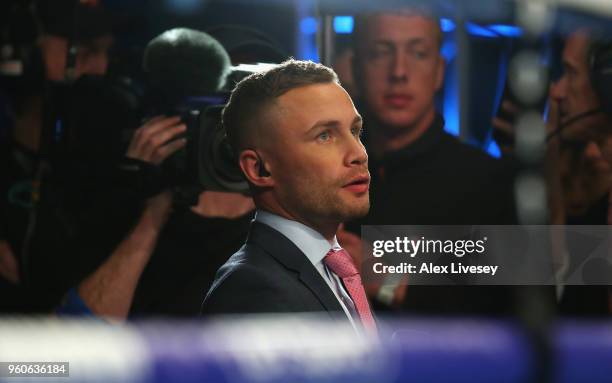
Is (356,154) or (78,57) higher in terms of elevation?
(78,57)

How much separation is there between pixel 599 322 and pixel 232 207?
97 cm

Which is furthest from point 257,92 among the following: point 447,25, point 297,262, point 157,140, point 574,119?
point 574,119

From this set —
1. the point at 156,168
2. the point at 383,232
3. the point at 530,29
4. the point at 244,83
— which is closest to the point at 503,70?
the point at 530,29

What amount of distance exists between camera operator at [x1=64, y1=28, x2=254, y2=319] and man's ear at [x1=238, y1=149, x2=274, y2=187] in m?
0.09

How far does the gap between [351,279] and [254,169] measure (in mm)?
337

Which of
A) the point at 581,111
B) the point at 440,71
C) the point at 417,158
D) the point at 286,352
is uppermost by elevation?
the point at 440,71

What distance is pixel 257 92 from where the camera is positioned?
6.11 feet

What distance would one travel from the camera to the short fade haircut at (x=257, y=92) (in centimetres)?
185

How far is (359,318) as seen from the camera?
1912 mm

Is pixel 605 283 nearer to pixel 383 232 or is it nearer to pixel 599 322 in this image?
pixel 599 322

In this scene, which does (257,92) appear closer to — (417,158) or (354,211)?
(354,211)

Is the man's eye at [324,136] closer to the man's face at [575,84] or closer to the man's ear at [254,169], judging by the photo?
the man's ear at [254,169]

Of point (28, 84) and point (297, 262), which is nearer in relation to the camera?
point (297, 262)

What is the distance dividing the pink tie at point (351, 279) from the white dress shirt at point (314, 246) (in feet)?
0.04
